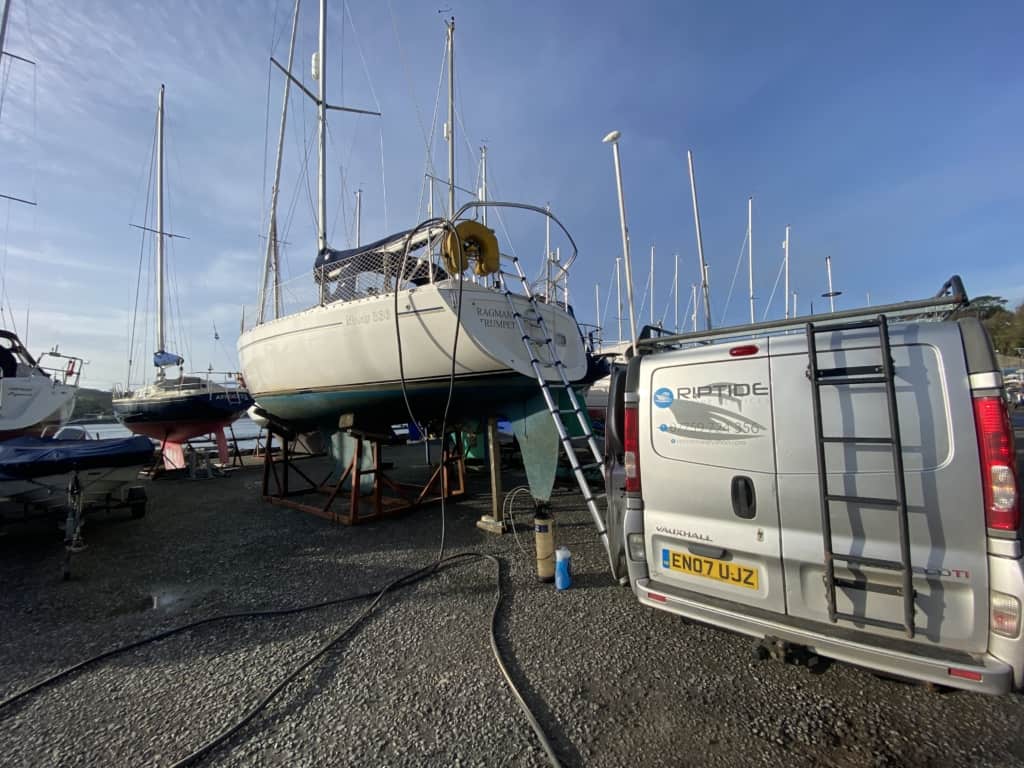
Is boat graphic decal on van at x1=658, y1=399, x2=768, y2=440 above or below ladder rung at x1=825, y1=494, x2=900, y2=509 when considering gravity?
above

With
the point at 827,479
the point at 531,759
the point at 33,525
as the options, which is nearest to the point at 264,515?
the point at 33,525

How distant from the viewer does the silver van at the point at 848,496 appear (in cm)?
189

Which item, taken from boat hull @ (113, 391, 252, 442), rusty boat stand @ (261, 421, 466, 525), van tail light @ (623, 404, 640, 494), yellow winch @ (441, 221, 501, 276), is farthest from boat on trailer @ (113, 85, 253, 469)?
van tail light @ (623, 404, 640, 494)

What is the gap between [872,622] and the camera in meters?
2.06

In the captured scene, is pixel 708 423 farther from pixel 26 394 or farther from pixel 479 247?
pixel 26 394

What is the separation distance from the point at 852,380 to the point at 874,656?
1240 mm

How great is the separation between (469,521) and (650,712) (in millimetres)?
4191

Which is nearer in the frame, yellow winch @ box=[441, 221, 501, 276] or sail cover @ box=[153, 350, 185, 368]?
yellow winch @ box=[441, 221, 501, 276]

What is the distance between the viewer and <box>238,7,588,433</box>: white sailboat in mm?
5770

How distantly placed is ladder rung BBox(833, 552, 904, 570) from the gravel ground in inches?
34.9

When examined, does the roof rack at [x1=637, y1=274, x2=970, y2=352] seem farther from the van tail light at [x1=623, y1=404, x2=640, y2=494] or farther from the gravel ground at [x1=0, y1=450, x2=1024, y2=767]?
the gravel ground at [x1=0, y1=450, x2=1024, y2=767]

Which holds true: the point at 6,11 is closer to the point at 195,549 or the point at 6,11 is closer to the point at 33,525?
the point at 33,525

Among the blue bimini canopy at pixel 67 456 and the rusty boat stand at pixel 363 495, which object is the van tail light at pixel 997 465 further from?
the blue bimini canopy at pixel 67 456

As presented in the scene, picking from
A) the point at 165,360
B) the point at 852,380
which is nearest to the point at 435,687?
the point at 852,380
